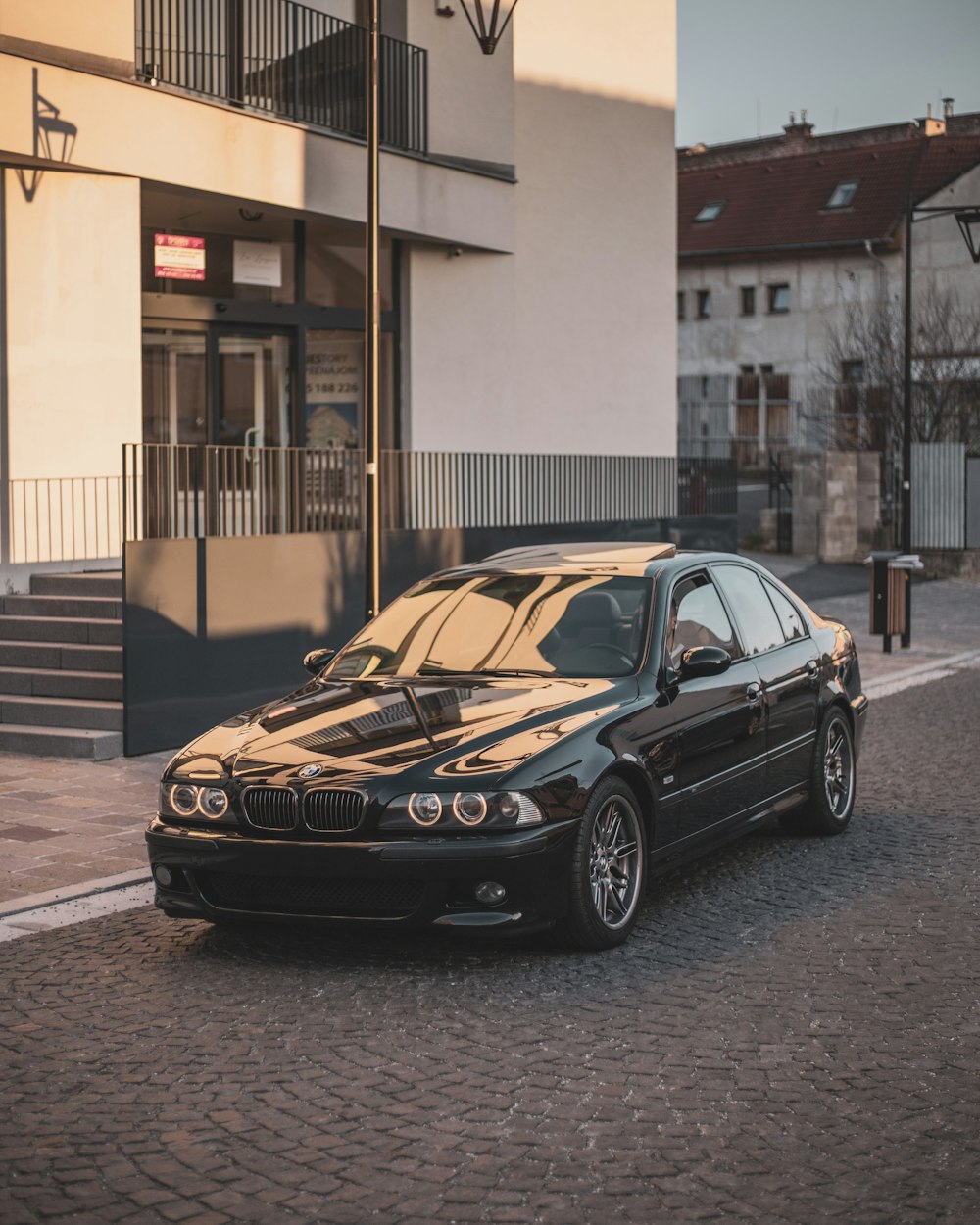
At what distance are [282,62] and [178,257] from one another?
224cm

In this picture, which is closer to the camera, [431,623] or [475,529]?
[431,623]

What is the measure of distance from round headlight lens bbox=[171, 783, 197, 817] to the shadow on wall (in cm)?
556

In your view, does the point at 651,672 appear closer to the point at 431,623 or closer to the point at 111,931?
the point at 431,623

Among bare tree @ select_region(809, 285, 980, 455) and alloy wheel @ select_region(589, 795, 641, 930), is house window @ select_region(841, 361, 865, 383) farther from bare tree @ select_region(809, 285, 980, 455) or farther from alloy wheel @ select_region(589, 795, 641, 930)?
alloy wheel @ select_region(589, 795, 641, 930)

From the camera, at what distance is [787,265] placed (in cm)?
6088

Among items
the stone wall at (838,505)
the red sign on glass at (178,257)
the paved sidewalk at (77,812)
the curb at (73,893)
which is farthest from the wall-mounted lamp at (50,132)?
the stone wall at (838,505)

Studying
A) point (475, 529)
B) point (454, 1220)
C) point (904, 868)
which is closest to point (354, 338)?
point (475, 529)

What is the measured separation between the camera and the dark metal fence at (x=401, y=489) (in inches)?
519

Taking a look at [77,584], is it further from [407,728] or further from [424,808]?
[424,808]

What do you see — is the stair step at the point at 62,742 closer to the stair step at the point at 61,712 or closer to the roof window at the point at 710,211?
the stair step at the point at 61,712

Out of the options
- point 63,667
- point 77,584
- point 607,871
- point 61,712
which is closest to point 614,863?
point 607,871

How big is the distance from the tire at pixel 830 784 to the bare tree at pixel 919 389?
91.0ft

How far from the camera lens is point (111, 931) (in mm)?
7395

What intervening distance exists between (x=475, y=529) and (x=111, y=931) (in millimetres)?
9836
